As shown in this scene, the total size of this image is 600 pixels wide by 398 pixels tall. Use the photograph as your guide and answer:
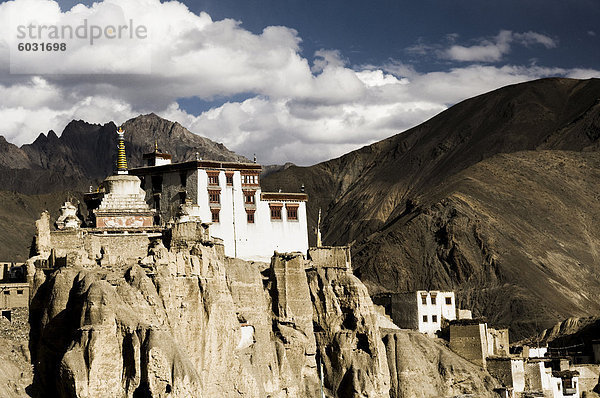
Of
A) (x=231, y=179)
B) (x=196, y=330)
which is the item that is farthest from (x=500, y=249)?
(x=196, y=330)

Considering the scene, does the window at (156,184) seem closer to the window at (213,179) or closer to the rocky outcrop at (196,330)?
the window at (213,179)

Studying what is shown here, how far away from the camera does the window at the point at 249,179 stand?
9741cm

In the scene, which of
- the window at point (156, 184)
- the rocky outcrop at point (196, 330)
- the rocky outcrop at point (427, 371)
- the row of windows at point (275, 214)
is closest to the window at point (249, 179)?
the row of windows at point (275, 214)

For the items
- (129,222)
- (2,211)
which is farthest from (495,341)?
(2,211)

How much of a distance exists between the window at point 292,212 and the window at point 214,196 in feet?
25.1

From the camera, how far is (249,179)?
3856 inches

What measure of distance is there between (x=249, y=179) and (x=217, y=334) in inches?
893

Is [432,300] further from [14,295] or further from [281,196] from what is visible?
[14,295]

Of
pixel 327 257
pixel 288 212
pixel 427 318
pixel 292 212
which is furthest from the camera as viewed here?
pixel 427 318

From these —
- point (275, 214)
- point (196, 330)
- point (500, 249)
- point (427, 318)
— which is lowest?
point (196, 330)

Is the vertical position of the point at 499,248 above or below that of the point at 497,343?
above

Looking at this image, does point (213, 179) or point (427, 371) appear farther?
point (427, 371)

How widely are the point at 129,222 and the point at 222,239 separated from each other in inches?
370

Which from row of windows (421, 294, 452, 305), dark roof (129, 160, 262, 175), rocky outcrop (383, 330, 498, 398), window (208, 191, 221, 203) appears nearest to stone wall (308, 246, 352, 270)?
rocky outcrop (383, 330, 498, 398)
